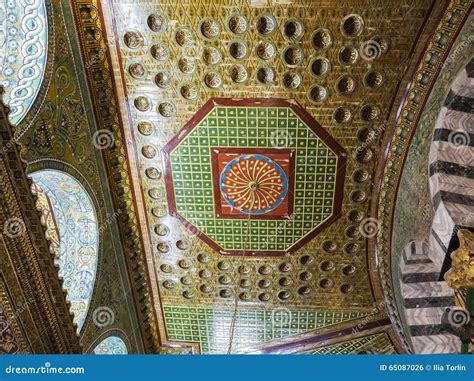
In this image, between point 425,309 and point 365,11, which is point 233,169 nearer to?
point 365,11

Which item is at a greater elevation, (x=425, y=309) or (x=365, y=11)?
(x=365, y=11)

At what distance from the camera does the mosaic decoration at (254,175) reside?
7.03 meters

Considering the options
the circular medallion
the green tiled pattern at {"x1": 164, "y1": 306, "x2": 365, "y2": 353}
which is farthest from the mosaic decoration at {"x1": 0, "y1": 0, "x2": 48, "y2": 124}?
the green tiled pattern at {"x1": 164, "y1": 306, "x2": 365, "y2": 353}

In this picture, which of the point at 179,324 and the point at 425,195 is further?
the point at 179,324

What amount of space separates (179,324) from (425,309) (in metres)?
4.41

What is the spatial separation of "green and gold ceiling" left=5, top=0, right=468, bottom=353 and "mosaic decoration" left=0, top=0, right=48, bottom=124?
0.74 feet

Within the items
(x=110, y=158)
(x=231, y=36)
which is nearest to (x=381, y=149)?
(x=231, y=36)

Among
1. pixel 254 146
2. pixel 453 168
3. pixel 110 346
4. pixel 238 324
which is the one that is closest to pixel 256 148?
pixel 254 146

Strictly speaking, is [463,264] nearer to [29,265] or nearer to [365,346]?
[365,346]

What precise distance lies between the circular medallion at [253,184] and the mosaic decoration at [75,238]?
2.12 meters

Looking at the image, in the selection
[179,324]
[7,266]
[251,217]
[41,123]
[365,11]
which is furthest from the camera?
[179,324]

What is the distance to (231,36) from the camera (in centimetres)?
643

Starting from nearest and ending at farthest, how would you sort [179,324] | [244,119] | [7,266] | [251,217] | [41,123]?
1. [7,266]
2. [41,123]
3. [244,119]
4. [251,217]
5. [179,324]

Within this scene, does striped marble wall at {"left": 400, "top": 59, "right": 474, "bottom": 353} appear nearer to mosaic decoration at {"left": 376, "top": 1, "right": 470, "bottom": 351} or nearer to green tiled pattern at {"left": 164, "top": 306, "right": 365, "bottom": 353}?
mosaic decoration at {"left": 376, "top": 1, "right": 470, "bottom": 351}
